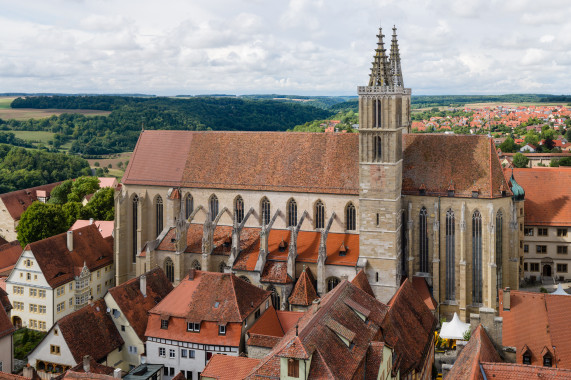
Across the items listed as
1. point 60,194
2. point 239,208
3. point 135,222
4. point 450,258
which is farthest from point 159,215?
point 60,194

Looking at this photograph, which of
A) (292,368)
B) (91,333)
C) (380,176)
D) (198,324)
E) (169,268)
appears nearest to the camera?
(292,368)

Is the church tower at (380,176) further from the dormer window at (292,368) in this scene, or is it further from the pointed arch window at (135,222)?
the dormer window at (292,368)

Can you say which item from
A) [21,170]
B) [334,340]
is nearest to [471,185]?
[334,340]

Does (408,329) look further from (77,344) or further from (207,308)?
(77,344)

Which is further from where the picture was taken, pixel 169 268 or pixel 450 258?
pixel 169 268

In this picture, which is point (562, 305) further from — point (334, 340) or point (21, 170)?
point (21, 170)

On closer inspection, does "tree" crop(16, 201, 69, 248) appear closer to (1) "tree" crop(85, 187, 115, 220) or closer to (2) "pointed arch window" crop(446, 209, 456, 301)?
(1) "tree" crop(85, 187, 115, 220)
